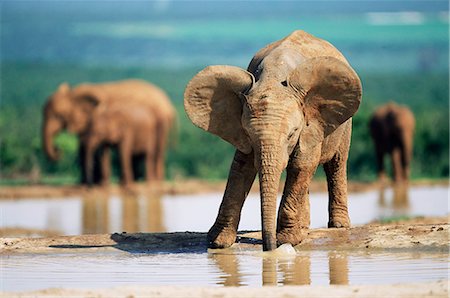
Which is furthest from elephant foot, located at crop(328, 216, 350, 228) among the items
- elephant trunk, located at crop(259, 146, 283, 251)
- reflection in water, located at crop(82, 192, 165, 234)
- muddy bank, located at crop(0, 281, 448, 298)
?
reflection in water, located at crop(82, 192, 165, 234)

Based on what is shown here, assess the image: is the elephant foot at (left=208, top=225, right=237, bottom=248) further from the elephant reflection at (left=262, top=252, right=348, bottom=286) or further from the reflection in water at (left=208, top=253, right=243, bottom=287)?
the elephant reflection at (left=262, top=252, right=348, bottom=286)

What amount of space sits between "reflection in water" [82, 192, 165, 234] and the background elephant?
15.6ft

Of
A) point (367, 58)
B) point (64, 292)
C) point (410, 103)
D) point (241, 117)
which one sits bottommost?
point (64, 292)

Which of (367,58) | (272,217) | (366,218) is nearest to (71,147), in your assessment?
(366,218)

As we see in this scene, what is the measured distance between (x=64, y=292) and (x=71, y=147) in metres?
18.5

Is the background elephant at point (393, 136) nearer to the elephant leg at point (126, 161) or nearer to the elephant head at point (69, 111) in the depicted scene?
the elephant leg at point (126, 161)

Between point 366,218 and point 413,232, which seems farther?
point 366,218

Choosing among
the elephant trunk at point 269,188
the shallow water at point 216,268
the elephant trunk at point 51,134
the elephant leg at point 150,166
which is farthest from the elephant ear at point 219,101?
the elephant trunk at point 51,134

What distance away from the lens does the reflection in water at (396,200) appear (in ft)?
61.9

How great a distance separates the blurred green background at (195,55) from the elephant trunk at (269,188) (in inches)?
559

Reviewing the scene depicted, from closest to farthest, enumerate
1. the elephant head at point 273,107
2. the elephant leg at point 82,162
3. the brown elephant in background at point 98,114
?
the elephant head at point 273,107, the elephant leg at point 82,162, the brown elephant in background at point 98,114

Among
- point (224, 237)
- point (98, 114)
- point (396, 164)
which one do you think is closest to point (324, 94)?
point (224, 237)

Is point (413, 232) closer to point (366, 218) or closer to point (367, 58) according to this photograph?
point (366, 218)

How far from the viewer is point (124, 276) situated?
34.9 feet
